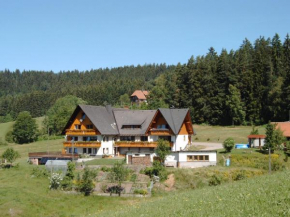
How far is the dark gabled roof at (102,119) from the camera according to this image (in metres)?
57.9

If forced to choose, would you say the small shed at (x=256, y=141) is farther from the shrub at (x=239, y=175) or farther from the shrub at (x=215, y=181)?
the shrub at (x=215, y=181)

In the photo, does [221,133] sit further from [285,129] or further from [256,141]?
[285,129]

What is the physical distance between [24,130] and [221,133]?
4501cm

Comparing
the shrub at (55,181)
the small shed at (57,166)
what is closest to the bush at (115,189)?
the shrub at (55,181)

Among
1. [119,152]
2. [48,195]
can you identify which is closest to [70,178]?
[48,195]

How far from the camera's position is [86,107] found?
59531 mm

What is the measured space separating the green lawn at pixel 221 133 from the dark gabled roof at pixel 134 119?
13724mm

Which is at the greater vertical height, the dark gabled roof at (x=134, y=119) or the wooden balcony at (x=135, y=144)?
the dark gabled roof at (x=134, y=119)

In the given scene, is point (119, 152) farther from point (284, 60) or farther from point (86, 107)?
point (284, 60)


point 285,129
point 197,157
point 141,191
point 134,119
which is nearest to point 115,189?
point 141,191

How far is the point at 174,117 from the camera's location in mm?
55625

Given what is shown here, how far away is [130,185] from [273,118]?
45658 mm

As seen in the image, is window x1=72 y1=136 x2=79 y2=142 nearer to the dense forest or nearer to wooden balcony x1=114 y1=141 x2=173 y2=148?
wooden balcony x1=114 y1=141 x2=173 y2=148

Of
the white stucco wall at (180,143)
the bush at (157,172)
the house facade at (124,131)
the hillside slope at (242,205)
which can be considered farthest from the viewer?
the house facade at (124,131)
